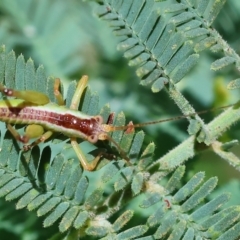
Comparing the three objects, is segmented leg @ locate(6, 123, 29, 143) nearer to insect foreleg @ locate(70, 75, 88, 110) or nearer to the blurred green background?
insect foreleg @ locate(70, 75, 88, 110)

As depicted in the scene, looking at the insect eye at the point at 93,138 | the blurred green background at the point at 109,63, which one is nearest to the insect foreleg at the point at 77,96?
the insect eye at the point at 93,138

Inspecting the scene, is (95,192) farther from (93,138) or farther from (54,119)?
(54,119)

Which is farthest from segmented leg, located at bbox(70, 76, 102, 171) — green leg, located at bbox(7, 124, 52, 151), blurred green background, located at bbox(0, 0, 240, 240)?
blurred green background, located at bbox(0, 0, 240, 240)

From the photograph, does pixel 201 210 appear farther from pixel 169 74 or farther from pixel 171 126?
pixel 171 126

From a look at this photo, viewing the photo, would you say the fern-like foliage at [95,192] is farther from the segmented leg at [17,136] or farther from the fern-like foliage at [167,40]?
the fern-like foliage at [167,40]

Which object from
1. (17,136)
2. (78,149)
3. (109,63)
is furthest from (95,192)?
(109,63)

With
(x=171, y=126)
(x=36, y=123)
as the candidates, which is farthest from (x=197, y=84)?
(x=36, y=123)
